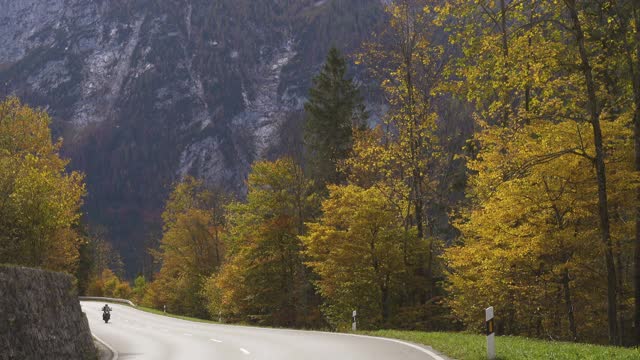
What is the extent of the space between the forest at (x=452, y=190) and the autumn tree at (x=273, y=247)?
13 cm

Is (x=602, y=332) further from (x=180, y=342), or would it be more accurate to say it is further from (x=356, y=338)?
(x=180, y=342)

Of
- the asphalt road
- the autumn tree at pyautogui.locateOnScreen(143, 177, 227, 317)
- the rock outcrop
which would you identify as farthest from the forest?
the rock outcrop

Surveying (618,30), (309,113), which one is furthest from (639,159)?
(309,113)

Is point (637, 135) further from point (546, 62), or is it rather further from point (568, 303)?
point (568, 303)

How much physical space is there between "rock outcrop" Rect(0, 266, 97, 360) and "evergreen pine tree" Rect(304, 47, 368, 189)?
87.2 ft

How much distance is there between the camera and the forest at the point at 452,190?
14.5 metres

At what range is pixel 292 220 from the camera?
38094 millimetres

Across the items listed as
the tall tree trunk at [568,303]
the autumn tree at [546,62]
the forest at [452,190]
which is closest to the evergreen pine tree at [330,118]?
the forest at [452,190]

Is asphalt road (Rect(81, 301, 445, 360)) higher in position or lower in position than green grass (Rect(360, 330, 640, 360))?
lower

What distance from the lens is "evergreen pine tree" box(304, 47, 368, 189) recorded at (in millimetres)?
41844

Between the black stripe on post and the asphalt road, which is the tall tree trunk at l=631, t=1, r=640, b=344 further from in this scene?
the asphalt road

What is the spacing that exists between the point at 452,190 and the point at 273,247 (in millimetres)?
13136

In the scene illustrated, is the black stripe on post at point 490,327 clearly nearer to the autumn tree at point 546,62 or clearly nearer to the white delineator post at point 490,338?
the white delineator post at point 490,338

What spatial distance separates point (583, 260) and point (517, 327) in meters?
7.98
